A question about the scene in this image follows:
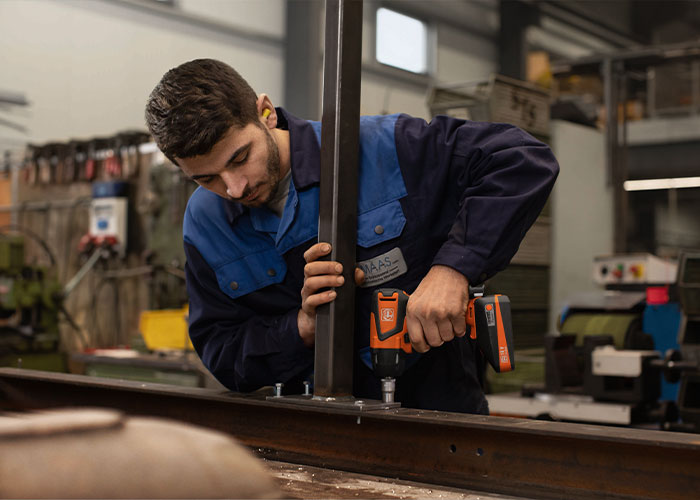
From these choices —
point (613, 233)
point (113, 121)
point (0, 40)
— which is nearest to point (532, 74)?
point (613, 233)

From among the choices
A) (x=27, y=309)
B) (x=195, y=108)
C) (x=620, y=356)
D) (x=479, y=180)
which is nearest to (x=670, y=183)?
(x=620, y=356)

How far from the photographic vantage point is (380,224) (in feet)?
4.93

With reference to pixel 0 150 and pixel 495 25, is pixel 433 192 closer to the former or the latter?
pixel 0 150

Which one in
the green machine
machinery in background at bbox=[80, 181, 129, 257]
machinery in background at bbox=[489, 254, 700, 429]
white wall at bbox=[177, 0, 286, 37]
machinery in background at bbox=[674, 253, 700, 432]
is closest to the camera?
machinery in background at bbox=[674, 253, 700, 432]

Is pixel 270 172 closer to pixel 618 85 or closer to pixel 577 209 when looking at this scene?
pixel 577 209

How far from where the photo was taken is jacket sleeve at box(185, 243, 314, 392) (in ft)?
5.02

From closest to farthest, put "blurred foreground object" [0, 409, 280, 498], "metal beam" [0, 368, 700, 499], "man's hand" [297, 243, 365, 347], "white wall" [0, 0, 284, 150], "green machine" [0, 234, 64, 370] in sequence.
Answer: "blurred foreground object" [0, 409, 280, 498] → "metal beam" [0, 368, 700, 499] → "man's hand" [297, 243, 365, 347] → "green machine" [0, 234, 64, 370] → "white wall" [0, 0, 284, 150]

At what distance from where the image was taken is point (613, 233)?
498cm

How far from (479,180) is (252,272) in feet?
1.63

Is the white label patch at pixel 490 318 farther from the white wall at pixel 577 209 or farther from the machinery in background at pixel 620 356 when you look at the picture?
the white wall at pixel 577 209

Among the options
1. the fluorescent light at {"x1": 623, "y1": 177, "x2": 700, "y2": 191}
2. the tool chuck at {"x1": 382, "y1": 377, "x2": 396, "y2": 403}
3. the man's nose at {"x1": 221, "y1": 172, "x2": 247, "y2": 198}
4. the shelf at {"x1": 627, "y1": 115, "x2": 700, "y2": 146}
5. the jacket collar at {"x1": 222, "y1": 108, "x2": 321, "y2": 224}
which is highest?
the shelf at {"x1": 627, "y1": 115, "x2": 700, "y2": 146}

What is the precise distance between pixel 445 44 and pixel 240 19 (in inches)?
101

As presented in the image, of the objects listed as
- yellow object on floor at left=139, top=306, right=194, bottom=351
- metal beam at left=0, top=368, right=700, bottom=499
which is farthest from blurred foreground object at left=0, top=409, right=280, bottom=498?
yellow object on floor at left=139, top=306, right=194, bottom=351

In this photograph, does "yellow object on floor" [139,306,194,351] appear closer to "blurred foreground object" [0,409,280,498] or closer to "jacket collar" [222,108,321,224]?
"jacket collar" [222,108,321,224]
